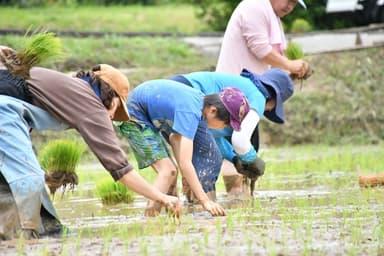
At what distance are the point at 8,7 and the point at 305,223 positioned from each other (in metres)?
20.2

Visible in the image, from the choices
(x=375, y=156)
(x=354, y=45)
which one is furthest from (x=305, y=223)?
(x=354, y=45)

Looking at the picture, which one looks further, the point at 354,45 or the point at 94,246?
the point at 354,45

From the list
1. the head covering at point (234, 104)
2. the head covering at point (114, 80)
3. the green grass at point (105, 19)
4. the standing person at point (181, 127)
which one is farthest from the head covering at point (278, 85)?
the green grass at point (105, 19)

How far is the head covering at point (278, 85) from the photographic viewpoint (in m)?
8.38

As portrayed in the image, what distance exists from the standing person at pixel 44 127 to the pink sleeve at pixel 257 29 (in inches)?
107

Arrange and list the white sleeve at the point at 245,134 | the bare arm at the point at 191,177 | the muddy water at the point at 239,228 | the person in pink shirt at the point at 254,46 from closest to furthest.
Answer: the muddy water at the point at 239,228 < the bare arm at the point at 191,177 < the white sleeve at the point at 245,134 < the person in pink shirt at the point at 254,46

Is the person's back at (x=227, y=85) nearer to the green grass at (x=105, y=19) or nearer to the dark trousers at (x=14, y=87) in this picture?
the dark trousers at (x=14, y=87)

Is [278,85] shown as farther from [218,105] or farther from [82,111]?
[82,111]

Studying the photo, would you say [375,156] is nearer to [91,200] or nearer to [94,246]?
[91,200]

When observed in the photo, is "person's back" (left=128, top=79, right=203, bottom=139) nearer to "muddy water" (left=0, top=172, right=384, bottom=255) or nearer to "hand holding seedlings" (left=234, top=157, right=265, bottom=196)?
"muddy water" (left=0, top=172, right=384, bottom=255)

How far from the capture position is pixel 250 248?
5.48 meters

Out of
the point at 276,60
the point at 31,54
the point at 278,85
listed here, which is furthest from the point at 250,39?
the point at 31,54

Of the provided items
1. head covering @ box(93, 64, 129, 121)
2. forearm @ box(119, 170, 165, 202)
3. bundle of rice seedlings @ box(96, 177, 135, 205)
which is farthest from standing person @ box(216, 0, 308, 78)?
forearm @ box(119, 170, 165, 202)

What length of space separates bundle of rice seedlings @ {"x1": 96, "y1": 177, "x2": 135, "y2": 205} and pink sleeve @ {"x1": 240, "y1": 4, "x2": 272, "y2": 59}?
5.16 ft
